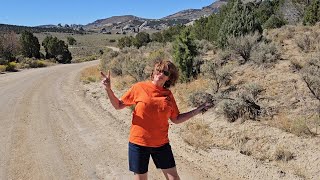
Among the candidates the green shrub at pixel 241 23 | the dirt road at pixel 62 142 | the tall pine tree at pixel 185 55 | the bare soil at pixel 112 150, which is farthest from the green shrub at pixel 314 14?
the bare soil at pixel 112 150

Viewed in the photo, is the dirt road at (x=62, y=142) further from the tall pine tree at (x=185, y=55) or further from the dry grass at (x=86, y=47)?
the dry grass at (x=86, y=47)

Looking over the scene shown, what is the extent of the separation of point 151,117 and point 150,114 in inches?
1.4

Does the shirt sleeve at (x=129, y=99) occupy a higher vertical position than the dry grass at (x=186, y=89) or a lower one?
higher

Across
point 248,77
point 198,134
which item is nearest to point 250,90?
point 248,77

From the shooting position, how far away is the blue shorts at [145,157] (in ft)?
14.4

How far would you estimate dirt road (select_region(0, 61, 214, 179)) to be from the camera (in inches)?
284

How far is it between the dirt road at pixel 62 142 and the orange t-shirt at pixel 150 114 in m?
2.65

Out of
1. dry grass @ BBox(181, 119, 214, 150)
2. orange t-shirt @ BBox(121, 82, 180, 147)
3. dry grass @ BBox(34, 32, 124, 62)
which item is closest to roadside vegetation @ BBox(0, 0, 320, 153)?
dry grass @ BBox(181, 119, 214, 150)

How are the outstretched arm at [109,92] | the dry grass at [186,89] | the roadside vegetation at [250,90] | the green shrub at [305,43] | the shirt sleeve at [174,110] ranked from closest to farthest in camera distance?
1. the outstretched arm at [109,92]
2. the shirt sleeve at [174,110]
3. the roadside vegetation at [250,90]
4. the dry grass at [186,89]
5. the green shrub at [305,43]

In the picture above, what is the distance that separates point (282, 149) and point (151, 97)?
3.98m

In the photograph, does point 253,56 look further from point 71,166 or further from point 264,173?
point 71,166

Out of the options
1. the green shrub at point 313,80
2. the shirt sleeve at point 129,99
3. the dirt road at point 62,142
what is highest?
the shirt sleeve at point 129,99

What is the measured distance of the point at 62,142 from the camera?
916 centimetres

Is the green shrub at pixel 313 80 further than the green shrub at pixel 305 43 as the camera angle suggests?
No
